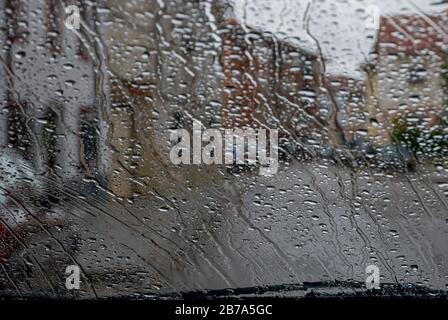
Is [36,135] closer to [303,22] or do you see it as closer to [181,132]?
[181,132]

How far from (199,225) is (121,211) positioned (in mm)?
383

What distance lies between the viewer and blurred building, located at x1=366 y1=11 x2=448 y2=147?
7.73 feet

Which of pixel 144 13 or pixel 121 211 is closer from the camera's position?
pixel 144 13

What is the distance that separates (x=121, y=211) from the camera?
2695 millimetres

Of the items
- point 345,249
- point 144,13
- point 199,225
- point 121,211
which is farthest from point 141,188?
point 345,249
